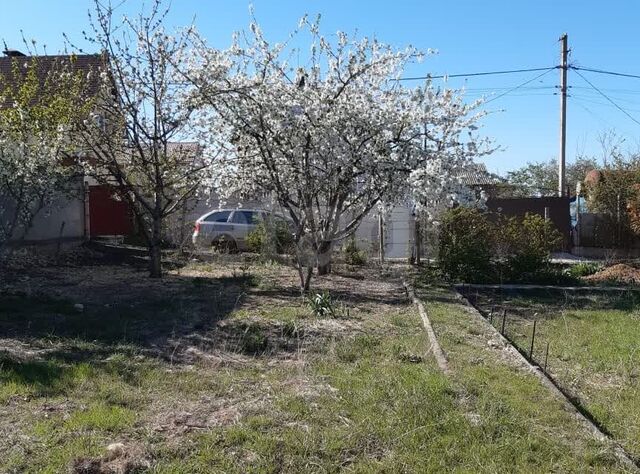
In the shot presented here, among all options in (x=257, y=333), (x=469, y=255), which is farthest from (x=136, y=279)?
(x=469, y=255)

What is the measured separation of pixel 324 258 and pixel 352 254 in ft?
9.33

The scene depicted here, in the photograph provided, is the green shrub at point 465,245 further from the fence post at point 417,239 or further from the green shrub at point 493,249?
the fence post at point 417,239

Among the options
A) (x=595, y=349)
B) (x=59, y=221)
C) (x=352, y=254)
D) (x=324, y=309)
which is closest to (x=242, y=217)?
(x=352, y=254)

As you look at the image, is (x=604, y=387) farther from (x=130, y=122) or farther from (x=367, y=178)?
(x=130, y=122)

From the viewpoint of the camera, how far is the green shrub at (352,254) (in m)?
16.3

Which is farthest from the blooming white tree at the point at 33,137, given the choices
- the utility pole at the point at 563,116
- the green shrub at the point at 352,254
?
the utility pole at the point at 563,116

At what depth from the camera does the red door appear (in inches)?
787

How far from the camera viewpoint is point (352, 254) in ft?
53.5

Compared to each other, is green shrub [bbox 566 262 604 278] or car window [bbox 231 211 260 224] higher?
car window [bbox 231 211 260 224]

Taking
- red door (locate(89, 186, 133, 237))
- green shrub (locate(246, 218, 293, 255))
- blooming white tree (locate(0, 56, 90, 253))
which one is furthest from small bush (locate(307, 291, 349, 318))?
red door (locate(89, 186, 133, 237))

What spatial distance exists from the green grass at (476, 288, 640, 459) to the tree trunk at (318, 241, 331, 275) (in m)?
3.83

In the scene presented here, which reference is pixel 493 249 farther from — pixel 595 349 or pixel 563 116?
pixel 563 116

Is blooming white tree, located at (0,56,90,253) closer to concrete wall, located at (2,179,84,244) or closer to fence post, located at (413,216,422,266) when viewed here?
concrete wall, located at (2,179,84,244)

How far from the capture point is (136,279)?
1261cm
